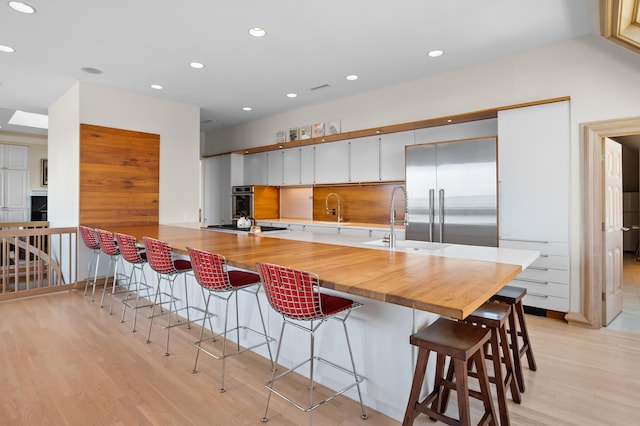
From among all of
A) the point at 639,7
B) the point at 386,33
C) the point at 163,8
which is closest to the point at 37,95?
the point at 163,8

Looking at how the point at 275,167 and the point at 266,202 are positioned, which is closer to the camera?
the point at 275,167

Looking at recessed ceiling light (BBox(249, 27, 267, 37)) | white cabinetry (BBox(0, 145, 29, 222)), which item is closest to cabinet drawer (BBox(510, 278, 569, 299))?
recessed ceiling light (BBox(249, 27, 267, 37))

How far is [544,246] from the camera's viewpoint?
11.9 feet

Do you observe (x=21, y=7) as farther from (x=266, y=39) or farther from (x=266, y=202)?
(x=266, y=202)

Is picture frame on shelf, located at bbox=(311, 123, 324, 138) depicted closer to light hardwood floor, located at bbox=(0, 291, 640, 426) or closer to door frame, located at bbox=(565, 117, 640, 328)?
door frame, located at bbox=(565, 117, 640, 328)

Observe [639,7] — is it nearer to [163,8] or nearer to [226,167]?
[163,8]

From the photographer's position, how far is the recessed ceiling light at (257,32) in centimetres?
332

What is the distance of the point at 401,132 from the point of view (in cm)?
492

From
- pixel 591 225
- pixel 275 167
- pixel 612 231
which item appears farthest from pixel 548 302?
pixel 275 167

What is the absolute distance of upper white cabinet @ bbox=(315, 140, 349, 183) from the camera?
553 cm

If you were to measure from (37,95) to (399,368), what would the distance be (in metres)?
6.34

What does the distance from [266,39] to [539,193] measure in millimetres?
3175

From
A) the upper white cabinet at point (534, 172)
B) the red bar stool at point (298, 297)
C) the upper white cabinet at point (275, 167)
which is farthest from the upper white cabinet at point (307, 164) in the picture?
the red bar stool at point (298, 297)

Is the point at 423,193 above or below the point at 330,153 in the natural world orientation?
below
